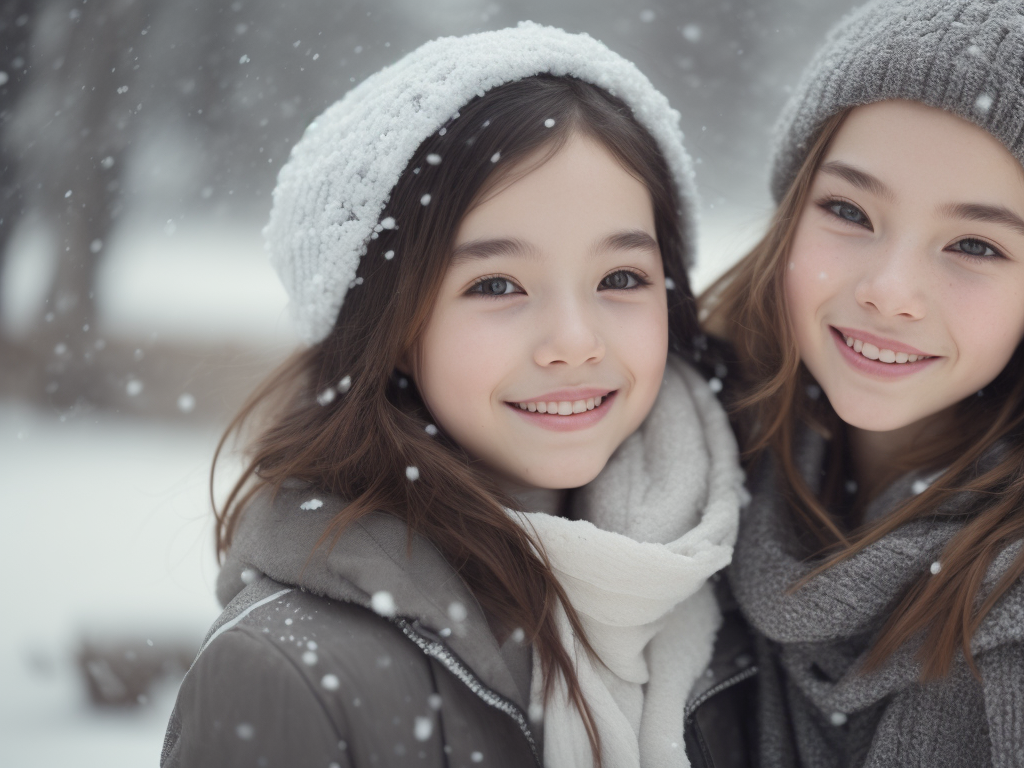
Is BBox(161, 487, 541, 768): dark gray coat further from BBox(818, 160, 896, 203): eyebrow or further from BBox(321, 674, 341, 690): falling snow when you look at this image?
BBox(818, 160, 896, 203): eyebrow

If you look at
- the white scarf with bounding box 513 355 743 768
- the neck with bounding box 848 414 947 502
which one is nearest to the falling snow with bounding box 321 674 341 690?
the white scarf with bounding box 513 355 743 768

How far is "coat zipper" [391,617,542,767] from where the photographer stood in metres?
1.38

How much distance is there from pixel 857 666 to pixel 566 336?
2.84 ft

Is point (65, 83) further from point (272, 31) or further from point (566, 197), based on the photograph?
point (566, 197)

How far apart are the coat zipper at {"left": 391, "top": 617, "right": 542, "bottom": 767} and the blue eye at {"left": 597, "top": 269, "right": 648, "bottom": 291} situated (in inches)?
29.7

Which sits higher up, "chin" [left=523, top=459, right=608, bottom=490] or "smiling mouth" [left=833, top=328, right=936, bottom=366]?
"smiling mouth" [left=833, top=328, right=936, bottom=366]

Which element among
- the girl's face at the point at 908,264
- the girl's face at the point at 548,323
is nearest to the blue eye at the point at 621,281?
the girl's face at the point at 548,323

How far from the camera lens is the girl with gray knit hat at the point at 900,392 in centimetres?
143

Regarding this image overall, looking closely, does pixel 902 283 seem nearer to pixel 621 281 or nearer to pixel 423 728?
pixel 621 281

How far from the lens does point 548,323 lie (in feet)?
4.91

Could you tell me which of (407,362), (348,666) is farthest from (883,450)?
(348,666)

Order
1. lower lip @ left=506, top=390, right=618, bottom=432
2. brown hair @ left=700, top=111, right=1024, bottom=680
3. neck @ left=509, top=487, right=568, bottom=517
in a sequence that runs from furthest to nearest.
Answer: neck @ left=509, top=487, right=568, bottom=517, lower lip @ left=506, top=390, right=618, bottom=432, brown hair @ left=700, top=111, right=1024, bottom=680

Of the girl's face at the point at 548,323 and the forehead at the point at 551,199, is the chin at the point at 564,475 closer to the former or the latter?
the girl's face at the point at 548,323

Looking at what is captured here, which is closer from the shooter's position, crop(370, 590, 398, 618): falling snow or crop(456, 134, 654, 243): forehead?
crop(370, 590, 398, 618): falling snow
